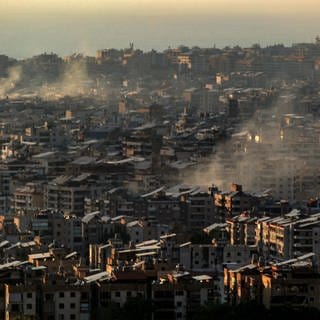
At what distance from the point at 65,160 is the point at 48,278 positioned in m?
18.8

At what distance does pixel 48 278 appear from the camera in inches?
896

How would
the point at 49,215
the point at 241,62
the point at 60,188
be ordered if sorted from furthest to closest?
the point at 241,62 → the point at 60,188 → the point at 49,215

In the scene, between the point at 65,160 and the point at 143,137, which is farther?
the point at 143,137

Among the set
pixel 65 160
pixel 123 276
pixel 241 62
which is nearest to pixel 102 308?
pixel 123 276

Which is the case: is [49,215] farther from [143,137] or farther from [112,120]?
[112,120]

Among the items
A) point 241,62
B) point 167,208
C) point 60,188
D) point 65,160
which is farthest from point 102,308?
point 241,62

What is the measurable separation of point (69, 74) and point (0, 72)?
279 centimetres

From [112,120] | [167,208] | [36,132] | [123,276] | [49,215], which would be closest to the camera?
[123,276]

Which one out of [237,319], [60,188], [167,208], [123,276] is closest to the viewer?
[237,319]

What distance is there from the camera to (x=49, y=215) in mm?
29672

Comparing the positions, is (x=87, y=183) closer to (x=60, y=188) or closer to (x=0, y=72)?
(x=60, y=188)

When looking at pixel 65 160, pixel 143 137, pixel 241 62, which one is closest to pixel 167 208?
pixel 65 160

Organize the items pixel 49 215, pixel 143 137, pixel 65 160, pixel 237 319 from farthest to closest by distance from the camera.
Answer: pixel 143 137, pixel 65 160, pixel 49 215, pixel 237 319

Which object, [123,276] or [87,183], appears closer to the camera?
[123,276]
